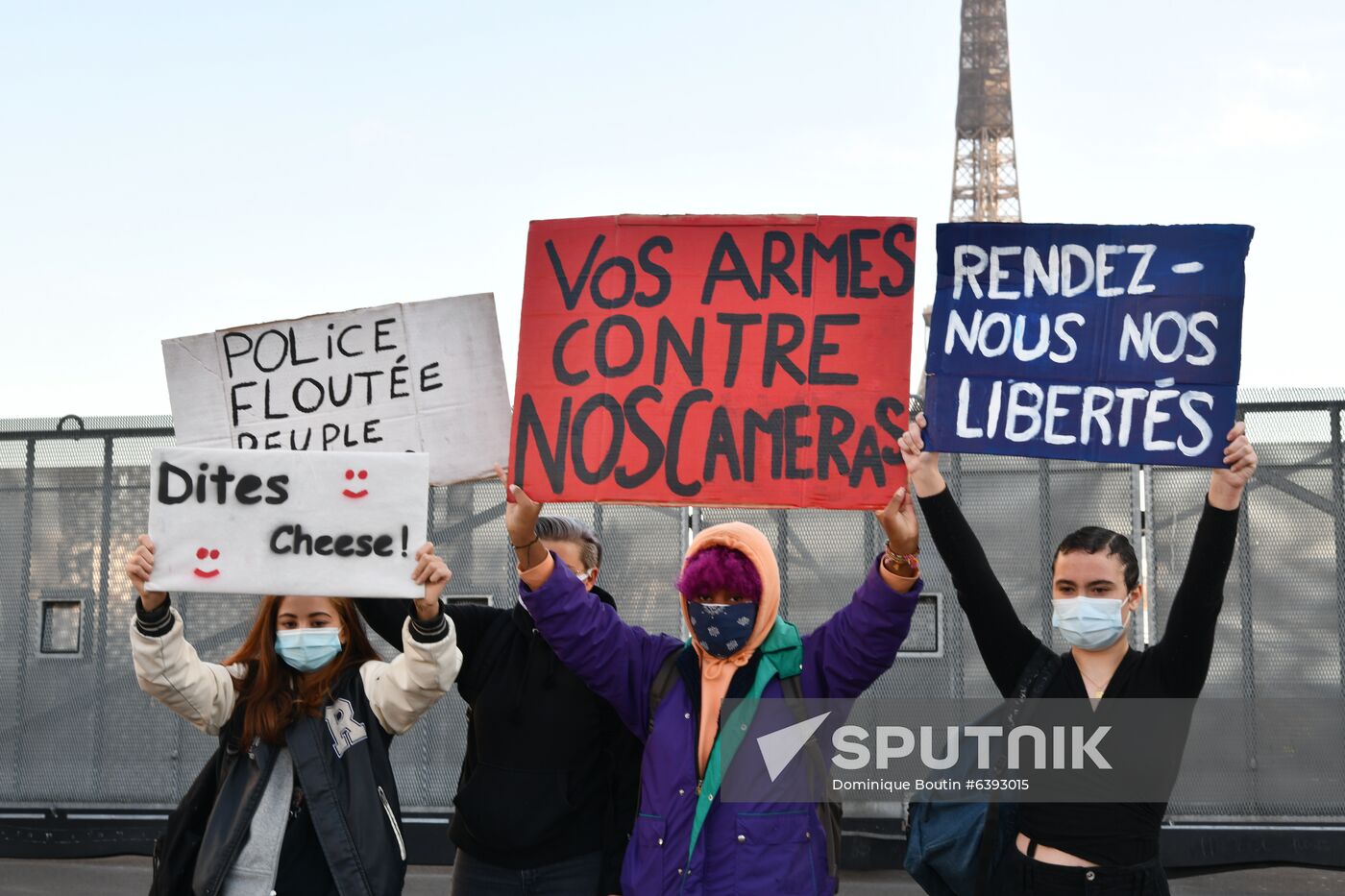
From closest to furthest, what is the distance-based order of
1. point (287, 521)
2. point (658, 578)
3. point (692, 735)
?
point (692, 735) → point (287, 521) → point (658, 578)

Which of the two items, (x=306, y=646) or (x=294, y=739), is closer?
(x=294, y=739)

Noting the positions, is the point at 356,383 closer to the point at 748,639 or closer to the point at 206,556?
the point at 206,556

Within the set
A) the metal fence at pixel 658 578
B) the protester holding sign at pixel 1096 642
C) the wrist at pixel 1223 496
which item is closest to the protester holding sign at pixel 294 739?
the protester holding sign at pixel 1096 642

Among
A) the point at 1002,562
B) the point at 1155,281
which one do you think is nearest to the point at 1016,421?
the point at 1155,281

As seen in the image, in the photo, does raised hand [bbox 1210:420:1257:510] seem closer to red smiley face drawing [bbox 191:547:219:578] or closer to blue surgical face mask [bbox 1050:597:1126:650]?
blue surgical face mask [bbox 1050:597:1126:650]

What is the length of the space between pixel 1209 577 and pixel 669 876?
1.64 meters

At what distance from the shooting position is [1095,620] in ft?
13.4

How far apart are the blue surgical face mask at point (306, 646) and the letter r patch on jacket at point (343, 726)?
135 millimetres

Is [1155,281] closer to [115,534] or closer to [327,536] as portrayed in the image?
[327,536]

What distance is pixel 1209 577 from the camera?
3928 mm

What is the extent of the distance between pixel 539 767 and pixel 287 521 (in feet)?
3.46

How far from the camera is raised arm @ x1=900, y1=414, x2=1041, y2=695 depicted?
4176 millimetres

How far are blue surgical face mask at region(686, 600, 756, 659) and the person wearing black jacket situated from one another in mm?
637

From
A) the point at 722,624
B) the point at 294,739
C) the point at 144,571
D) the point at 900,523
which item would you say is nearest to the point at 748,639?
the point at 722,624
